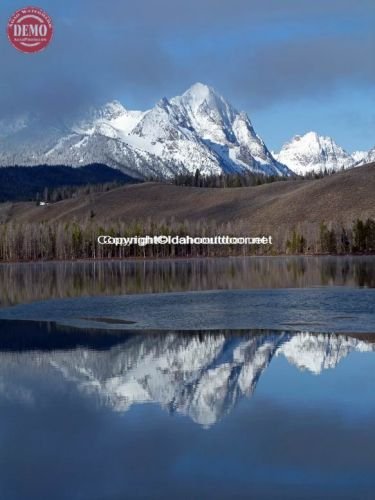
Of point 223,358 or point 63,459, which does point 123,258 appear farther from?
point 63,459

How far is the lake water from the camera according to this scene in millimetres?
18203

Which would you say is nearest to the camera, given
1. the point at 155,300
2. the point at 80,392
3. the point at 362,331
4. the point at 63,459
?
the point at 63,459

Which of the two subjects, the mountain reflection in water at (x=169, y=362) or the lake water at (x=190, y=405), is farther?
the mountain reflection in water at (x=169, y=362)

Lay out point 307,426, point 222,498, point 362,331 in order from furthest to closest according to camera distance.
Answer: point 362,331
point 307,426
point 222,498

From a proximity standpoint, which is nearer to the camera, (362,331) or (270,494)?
(270,494)

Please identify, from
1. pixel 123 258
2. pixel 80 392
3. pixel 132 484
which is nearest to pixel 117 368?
pixel 80 392

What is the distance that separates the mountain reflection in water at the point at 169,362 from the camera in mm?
26609

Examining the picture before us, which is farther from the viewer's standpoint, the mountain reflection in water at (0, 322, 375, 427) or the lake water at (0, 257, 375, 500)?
the mountain reflection in water at (0, 322, 375, 427)

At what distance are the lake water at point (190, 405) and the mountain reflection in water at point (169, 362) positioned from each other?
8cm

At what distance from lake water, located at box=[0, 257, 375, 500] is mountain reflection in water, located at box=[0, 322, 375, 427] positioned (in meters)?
0.08

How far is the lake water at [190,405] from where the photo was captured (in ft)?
59.7

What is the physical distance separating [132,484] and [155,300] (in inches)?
1808

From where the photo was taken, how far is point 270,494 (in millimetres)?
17094

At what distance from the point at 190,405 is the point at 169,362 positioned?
845 centimetres
